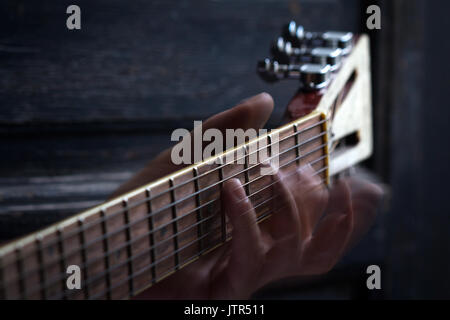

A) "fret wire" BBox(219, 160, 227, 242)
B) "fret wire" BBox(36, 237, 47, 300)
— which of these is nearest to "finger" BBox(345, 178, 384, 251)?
"fret wire" BBox(219, 160, 227, 242)

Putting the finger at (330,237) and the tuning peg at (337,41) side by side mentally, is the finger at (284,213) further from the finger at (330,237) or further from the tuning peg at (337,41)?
the tuning peg at (337,41)

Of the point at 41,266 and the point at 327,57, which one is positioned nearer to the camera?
the point at 41,266

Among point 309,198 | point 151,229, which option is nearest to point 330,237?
point 309,198

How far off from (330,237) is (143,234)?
148mm

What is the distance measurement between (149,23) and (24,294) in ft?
1.08

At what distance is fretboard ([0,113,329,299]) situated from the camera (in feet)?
0.65

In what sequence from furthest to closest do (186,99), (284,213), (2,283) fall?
(186,99) → (284,213) → (2,283)

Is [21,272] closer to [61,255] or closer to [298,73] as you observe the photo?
[61,255]

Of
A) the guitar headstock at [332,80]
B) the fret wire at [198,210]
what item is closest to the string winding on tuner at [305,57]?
the guitar headstock at [332,80]

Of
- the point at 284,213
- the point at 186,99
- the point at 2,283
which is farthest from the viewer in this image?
the point at 186,99

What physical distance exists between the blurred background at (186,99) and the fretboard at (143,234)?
5 cm

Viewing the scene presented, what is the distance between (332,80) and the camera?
0.33 metres

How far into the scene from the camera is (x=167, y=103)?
47 cm
